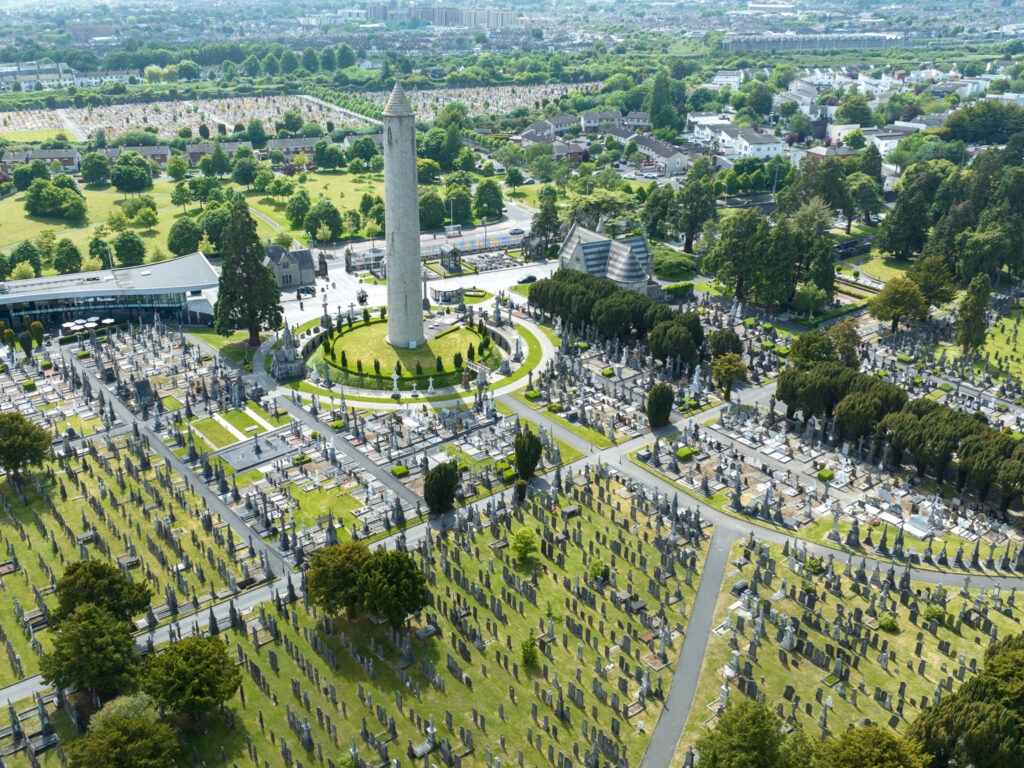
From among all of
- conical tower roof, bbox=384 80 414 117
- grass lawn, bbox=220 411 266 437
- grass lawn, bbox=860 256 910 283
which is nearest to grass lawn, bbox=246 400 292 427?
grass lawn, bbox=220 411 266 437

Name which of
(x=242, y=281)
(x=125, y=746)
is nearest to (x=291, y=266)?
(x=242, y=281)

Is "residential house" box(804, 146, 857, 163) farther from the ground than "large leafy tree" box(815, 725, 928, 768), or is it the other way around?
"large leafy tree" box(815, 725, 928, 768)

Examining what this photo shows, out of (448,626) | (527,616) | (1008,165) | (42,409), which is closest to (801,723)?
(527,616)

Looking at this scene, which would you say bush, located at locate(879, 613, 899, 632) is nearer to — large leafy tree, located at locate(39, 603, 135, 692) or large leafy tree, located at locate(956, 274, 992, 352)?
large leafy tree, located at locate(39, 603, 135, 692)

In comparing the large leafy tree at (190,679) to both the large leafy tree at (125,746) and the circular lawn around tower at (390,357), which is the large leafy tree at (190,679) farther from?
the circular lawn around tower at (390,357)

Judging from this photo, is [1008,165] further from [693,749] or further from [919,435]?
[693,749]
